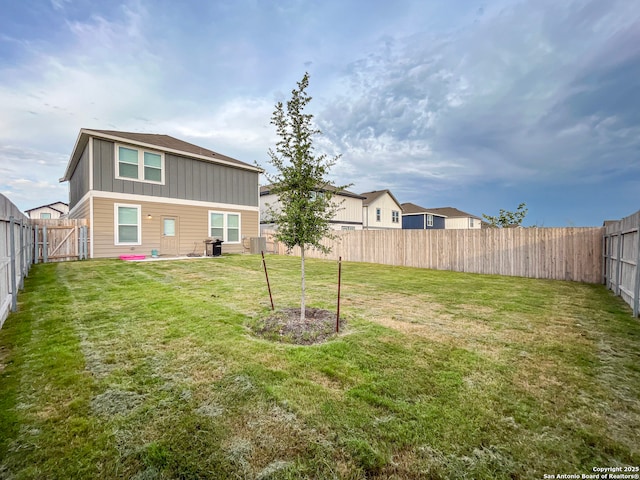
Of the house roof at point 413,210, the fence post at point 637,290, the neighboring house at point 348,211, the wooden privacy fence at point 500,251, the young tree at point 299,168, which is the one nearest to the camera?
the young tree at point 299,168

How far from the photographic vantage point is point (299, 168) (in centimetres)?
448

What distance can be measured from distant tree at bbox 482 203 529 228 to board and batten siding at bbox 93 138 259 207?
59.6ft

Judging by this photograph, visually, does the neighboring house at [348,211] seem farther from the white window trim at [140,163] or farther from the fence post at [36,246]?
the fence post at [36,246]

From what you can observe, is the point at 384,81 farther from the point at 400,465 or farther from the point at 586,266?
the point at 400,465

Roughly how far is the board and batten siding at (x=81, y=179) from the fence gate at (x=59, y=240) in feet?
6.44

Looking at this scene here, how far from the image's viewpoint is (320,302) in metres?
6.03

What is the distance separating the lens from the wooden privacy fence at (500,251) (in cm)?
952

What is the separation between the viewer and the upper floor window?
518 inches

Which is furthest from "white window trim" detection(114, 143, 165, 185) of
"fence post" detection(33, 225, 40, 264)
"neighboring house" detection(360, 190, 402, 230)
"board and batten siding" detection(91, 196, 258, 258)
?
"neighboring house" detection(360, 190, 402, 230)

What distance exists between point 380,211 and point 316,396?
98.5ft

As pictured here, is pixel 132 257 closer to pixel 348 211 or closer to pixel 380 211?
pixel 348 211

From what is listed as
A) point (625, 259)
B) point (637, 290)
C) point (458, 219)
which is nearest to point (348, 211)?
point (625, 259)

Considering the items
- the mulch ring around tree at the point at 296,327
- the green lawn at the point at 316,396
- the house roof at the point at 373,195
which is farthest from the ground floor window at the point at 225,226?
the house roof at the point at 373,195

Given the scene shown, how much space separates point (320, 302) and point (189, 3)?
40.2 feet
